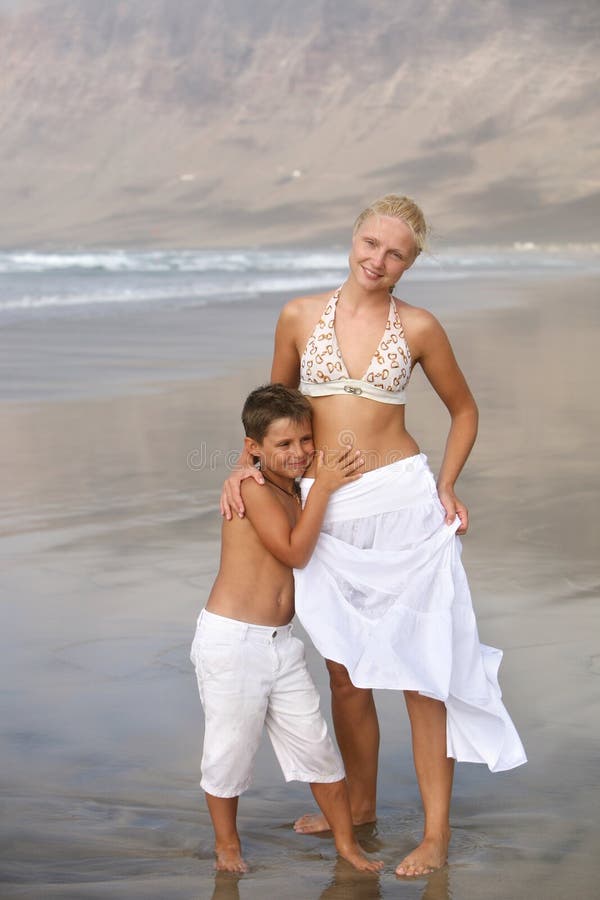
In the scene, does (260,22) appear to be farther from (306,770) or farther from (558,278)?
(306,770)

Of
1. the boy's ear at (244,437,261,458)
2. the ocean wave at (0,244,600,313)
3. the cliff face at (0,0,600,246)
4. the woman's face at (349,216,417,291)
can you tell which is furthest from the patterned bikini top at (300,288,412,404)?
the cliff face at (0,0,600,246)

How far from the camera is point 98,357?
40.5ft

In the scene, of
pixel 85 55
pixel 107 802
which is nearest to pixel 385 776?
pixel 107 802

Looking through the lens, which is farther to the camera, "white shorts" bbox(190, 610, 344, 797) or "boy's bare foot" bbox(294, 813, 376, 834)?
"boy's bare foot" bbox(294, 813, 376, 834)

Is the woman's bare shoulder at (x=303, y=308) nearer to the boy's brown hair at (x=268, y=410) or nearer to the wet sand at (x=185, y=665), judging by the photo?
the boy's brown hair at (x=268, y=410)

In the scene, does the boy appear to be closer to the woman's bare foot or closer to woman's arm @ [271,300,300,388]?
the woman's bare foot

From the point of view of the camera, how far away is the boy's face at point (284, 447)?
126 inches

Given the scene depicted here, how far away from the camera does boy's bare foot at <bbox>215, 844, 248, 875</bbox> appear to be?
3.01 m

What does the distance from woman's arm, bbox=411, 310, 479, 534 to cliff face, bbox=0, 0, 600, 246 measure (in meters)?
72.7

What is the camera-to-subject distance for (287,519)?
3.20 m

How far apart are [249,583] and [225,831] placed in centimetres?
60

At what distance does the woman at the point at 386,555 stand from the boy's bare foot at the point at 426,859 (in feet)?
0.06

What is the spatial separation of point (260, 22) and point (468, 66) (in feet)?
48.0

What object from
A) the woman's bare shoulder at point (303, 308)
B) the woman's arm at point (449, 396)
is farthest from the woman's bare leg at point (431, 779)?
the woman's bare shoulder at point (303, 308)
